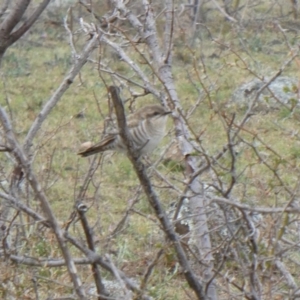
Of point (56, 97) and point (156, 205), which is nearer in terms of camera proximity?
point (156, 205)

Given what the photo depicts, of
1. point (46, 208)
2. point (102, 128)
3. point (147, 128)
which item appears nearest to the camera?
point (46, 208)

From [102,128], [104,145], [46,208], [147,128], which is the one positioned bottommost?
[46,208]

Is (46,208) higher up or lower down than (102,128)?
lower down

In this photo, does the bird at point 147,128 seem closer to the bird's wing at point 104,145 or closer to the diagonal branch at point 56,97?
the bird's wing at point 104,145

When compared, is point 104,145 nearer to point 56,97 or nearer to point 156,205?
point 56,97

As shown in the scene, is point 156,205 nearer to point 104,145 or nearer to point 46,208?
point 46,208

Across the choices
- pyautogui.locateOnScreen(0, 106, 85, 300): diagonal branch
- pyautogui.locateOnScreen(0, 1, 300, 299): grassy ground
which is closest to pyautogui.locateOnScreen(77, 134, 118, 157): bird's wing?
pyautogui.locateOnScreen(0, 1, 300, 299): grassy ground

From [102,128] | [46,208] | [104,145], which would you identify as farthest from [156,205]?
[102,128]

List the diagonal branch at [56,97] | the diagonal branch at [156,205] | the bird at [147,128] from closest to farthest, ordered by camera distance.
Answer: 1. the diagonal branch at [156,205]
2. the diagonal branch at [56,97]
3. the bird at [147,128]

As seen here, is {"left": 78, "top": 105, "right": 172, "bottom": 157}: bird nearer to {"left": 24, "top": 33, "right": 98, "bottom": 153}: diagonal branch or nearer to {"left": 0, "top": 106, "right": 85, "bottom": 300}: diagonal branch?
{"left": 24, "top": 33, "right": 98, "bottom": 153}: diagonal branch

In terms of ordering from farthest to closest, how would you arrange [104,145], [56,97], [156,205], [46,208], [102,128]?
[102,128] < [104,145] < [56,97] < [156,205] < [46,208]

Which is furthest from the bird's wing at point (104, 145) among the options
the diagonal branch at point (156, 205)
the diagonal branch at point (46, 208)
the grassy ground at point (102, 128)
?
the diagonal branch at point (46, 208)

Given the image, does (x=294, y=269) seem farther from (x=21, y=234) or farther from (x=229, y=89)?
(x=229, y=89)

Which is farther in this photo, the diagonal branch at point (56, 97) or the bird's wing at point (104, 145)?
the bird's wing at point (104, 145)
